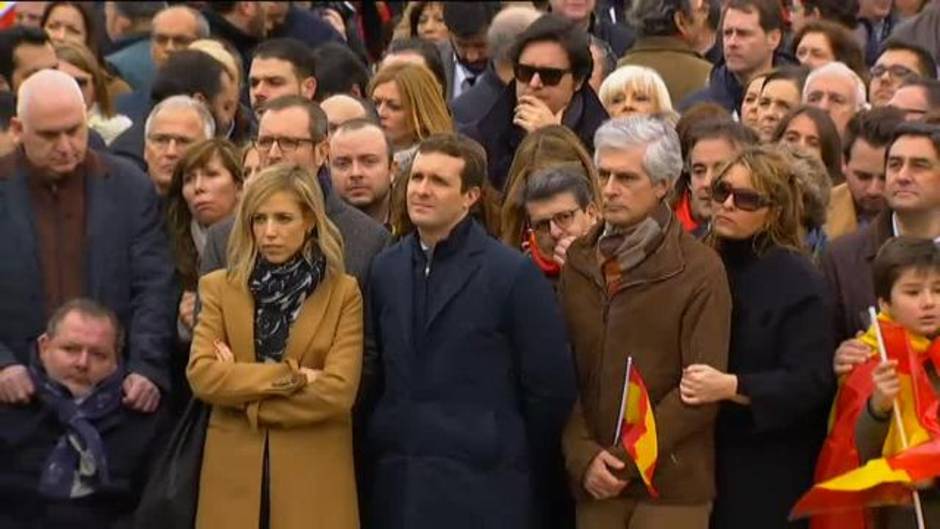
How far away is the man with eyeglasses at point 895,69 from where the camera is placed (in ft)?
42.8

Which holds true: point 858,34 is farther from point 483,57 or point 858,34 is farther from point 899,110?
point 899,110

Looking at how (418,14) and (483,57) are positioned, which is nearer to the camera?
(483,57)

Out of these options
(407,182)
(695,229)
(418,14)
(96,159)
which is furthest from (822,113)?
(418,14)

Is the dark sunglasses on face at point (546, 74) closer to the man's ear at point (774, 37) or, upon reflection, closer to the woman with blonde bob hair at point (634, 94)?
the woman with blonde bob hair at point (634, 94)

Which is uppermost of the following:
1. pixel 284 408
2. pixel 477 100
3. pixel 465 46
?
pixel 465 46

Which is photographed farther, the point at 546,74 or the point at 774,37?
the point at 774,37

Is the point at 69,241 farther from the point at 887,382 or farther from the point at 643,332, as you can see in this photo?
the point at 887,382

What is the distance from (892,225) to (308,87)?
3.72 metres

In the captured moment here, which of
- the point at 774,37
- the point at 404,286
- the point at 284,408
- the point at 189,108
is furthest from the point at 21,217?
the point at 774,37

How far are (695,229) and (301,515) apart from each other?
205 cm

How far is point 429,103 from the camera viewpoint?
1239 cm

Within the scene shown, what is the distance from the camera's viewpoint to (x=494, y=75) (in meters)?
13.6

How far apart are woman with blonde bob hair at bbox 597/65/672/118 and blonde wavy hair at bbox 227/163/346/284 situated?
2.71 m

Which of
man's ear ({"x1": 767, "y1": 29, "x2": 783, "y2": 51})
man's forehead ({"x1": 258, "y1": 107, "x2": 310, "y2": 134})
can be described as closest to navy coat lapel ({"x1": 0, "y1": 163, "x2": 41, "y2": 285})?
man's forehead ({"x1": 258, "y1": 107, "x2": 310, "y2": 134})
